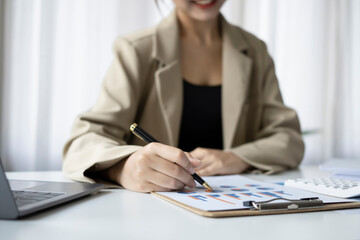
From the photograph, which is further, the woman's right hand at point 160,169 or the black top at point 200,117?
the black top at point 200,117

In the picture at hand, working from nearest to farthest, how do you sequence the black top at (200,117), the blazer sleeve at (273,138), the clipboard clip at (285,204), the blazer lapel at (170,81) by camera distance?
the clipboard clip at (285,204) → the blazer sleeve at (273,138) → the blazer lapel at (170,81) → the black top at (200,117)

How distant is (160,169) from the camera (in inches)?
26.4

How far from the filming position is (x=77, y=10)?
1.91 metres

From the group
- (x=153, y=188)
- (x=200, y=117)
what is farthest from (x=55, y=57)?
(x=153, y=188)

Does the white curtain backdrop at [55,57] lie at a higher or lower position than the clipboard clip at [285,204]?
higher

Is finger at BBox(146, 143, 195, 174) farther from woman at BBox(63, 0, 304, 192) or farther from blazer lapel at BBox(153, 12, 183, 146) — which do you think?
blazer lapel at BBox(153, 12, 183, 146)

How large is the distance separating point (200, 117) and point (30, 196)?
78 centimetres

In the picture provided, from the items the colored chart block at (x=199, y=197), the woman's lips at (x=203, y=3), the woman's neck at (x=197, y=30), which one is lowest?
the colored chart block at (x=199, y=197)

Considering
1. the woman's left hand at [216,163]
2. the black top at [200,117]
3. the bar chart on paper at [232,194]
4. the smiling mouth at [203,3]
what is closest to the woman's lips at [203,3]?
the smiling mouth at [203,3]

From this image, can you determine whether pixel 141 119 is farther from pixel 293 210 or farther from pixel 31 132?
pixel 31 132

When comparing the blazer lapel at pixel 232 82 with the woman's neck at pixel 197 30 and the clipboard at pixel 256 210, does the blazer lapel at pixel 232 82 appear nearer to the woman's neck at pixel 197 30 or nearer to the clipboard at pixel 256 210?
the woman's neck at pixel 197 30

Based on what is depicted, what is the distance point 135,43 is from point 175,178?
24.4 inches

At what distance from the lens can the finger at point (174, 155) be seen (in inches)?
25.8

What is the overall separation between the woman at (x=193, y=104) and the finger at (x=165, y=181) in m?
0.09
